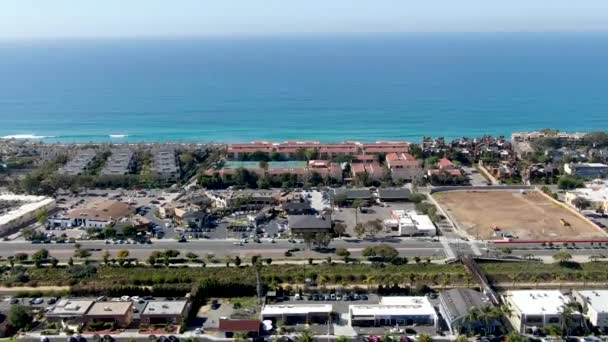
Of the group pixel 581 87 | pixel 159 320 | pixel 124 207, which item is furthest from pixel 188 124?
pixel 581 87

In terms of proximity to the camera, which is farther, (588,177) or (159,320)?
(588,177)

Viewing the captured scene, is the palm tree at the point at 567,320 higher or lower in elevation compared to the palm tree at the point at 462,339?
higher

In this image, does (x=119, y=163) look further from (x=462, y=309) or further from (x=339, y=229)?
A: (x=462, y=309)

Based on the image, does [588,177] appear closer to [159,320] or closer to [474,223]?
[474,223]

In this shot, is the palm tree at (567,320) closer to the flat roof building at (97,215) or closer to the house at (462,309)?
the house at (462,309)

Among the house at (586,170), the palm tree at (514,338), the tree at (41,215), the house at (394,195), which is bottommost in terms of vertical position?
the palm tree at (514,338)

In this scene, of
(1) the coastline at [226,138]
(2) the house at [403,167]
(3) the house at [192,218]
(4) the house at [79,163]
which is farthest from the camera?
(1) the coastline at [226,138]

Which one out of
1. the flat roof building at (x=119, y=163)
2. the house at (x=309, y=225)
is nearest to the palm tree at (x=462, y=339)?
the house at (x=309, y=225)
